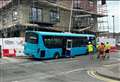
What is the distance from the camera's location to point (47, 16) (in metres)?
42.2

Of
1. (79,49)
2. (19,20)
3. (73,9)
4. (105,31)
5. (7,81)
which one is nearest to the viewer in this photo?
(7,81)

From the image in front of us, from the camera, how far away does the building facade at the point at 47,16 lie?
3916 centimetres

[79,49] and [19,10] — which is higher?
[19,10]

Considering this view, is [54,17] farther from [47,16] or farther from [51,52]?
[51,52]

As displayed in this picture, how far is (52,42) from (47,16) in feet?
39.2

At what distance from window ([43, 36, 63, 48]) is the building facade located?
7.50 m

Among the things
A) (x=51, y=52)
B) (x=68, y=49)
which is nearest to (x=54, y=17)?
(x=68, y=49)

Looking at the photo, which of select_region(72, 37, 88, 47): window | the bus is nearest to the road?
the bus

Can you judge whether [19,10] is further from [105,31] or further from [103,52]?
[105,31]

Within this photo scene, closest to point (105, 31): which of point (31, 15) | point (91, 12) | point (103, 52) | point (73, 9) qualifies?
point (91, 12)

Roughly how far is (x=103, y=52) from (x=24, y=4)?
45.8 ft

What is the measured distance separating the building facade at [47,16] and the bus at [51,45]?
675 cm

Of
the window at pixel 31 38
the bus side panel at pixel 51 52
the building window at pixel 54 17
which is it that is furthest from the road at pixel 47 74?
the building window at pixel 54 17

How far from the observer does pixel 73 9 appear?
46.3m
